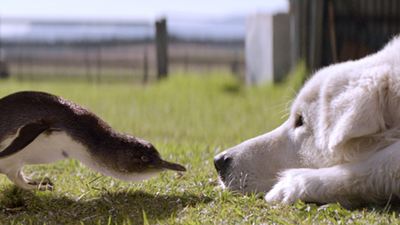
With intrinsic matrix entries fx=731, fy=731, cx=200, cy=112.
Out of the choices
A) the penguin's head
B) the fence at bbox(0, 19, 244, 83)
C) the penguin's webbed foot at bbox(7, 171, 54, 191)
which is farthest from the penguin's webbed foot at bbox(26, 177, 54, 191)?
the fence at bbox(0, 19, 244, 83)

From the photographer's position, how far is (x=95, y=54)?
23.7 meters

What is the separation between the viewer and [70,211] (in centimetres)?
366

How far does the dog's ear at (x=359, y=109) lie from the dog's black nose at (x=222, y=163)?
1.94 feet

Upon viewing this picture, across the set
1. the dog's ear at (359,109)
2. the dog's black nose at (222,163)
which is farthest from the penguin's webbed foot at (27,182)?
the dog's ear at (359,109)

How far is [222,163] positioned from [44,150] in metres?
0.95

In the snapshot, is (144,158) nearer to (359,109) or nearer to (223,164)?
(223,164)

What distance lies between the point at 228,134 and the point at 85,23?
11074 mm

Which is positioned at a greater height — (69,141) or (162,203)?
(69,141)

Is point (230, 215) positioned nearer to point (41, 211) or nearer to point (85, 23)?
point (41, 211)

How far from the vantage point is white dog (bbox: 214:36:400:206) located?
11.4ft

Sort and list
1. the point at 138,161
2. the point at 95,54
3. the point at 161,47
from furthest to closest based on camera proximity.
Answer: the point at 95,54 < the point at 161,47 < the point at 138,161

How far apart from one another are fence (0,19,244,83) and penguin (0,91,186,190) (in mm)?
14778

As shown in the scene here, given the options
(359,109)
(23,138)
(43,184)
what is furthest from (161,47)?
(359,109)

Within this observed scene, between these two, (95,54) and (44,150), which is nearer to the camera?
(44,150)
